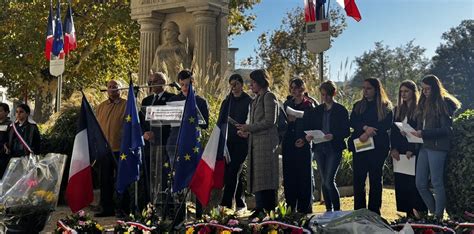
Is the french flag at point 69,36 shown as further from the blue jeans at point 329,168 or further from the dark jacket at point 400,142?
the dark jacket at point 400,142

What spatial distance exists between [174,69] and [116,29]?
12942 mm

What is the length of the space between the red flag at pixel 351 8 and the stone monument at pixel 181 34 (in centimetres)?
300

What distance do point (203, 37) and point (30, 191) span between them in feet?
23.0

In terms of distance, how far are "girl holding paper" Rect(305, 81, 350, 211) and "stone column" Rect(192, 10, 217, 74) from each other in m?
5.37

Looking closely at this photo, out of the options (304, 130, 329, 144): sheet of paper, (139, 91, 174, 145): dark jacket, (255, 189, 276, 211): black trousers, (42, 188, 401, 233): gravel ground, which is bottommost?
(42, 188, 401, 233): gravel ground

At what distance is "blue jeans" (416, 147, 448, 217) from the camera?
18.1 feet

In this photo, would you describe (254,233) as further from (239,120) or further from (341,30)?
(341,30)

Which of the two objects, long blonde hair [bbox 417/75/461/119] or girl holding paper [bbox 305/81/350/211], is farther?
girl holding paper [bbox 305/81/350/211]

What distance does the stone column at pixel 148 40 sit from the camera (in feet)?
40.2

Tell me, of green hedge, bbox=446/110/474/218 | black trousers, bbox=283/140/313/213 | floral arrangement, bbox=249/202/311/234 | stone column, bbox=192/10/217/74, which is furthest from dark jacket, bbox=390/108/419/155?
stone column, bbox=192/10/217/74

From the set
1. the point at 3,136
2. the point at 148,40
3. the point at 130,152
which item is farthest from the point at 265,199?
the point at 148,40

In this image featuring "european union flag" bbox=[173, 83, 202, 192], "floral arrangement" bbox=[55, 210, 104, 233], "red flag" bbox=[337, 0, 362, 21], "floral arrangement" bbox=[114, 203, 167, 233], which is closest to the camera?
"floral arrangement" bbox=[114, 203, 167, 233]

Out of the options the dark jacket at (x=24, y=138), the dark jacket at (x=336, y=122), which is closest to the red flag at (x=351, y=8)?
the dark jacket at (x=336, y=122)

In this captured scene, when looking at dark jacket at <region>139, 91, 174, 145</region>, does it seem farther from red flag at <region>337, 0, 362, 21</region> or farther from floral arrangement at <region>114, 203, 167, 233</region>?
red flag at <region>337, 0, 362, 21</region>
